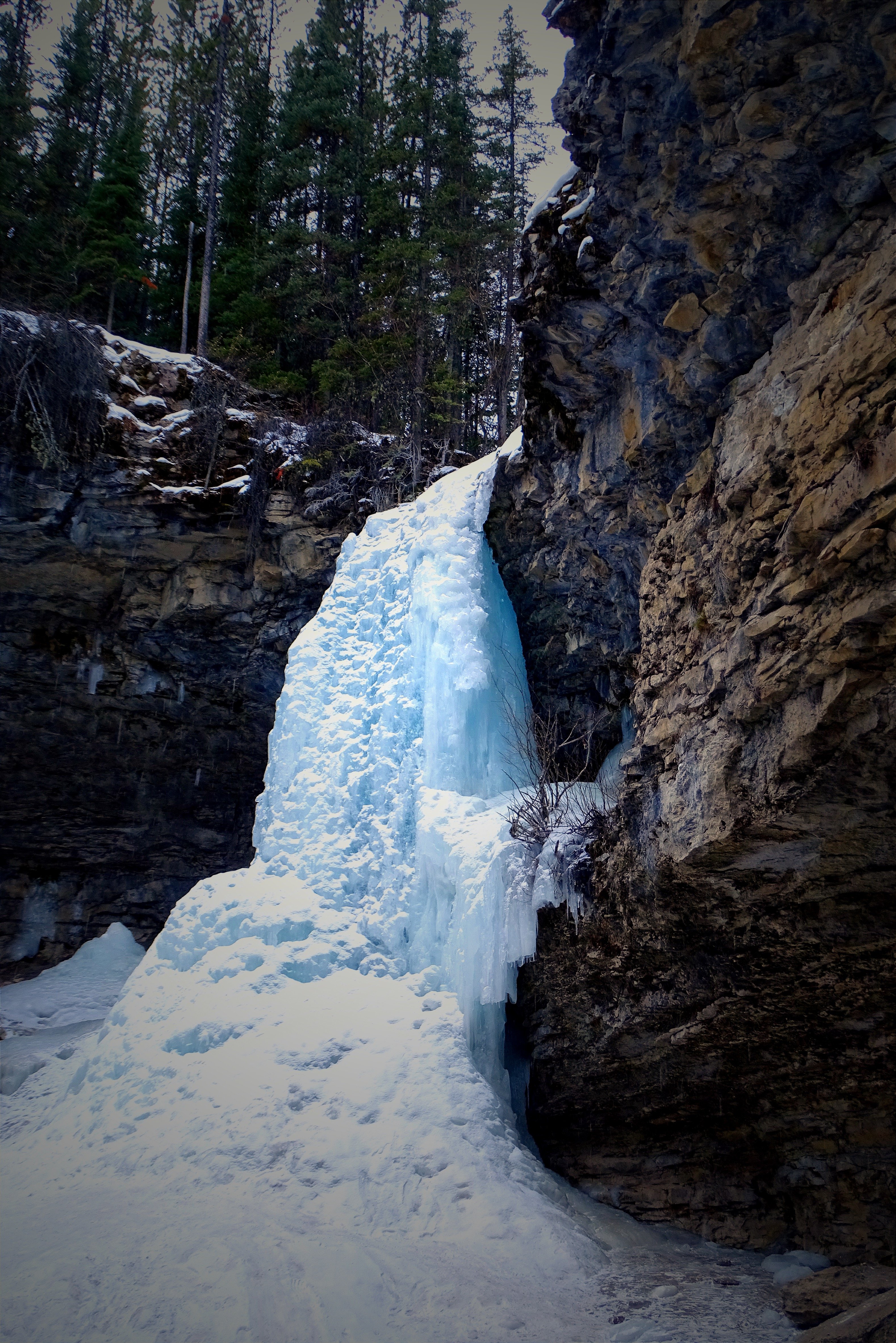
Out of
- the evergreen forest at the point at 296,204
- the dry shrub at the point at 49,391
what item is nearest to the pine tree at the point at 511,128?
the evergreen forest at the point at 296,204

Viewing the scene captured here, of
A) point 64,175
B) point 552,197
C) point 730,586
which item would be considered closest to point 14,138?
point 64,175

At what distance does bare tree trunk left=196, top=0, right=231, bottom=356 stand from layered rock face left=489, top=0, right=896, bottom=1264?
33.7 feet

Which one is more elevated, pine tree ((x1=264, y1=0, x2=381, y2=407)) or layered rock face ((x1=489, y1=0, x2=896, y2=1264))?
pine tree ((x1=264, y1=0, x2=381, y2=407))

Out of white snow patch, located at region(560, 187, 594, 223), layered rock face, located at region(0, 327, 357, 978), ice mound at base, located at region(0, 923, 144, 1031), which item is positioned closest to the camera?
white snow patch, located at region(560, 187, 594, 223)

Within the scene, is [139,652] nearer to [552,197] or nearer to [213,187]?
[552,197]

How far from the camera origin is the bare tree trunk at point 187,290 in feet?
55.0

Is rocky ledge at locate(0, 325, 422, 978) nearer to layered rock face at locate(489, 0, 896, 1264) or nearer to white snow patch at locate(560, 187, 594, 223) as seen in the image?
layered rock face at locate(489, 0, 896, 1264)

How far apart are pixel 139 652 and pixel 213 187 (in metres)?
11.1

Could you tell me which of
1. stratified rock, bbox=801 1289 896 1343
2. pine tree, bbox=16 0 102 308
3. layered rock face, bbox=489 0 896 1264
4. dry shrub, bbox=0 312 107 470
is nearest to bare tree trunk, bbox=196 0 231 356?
pine tree, bbox=16 0 102 308

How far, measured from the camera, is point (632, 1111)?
6953 mm

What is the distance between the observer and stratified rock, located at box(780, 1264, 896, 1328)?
469cm

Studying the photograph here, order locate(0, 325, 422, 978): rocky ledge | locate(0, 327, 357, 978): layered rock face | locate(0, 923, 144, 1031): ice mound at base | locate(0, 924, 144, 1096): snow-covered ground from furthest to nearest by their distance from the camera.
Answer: locate(0, 923, 144, 1031): ice mound at base < locate(0, 327, 357, 978): layered rock face < locate(0, 325, 422, 978): rocky ledge < locate(0, 924, 144, 1096): snow-covered ground

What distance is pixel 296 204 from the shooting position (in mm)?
17781

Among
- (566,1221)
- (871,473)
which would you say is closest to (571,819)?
(566,1221)
